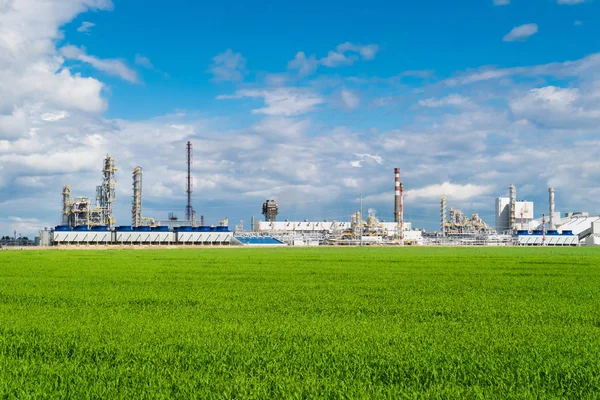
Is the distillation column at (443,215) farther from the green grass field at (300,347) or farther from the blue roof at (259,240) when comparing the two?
the green grass field at (300,347)

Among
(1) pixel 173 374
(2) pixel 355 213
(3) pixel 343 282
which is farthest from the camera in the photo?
(2) pixel 355 213

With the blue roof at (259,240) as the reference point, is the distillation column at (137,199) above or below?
above

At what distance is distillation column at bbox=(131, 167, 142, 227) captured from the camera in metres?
117

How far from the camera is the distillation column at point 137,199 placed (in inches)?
4624

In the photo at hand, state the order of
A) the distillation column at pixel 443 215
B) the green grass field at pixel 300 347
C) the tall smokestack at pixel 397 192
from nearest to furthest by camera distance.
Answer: the green grass field at pixel 300 347, the tall smokestack at pixel 397 192, the distillation column at pixel 443 215

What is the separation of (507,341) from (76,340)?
5.39 meters

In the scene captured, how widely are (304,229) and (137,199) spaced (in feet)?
177

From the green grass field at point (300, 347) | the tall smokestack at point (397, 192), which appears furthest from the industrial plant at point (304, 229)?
the green grass field at point (300, 347)

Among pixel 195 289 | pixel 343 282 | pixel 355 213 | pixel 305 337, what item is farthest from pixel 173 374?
pixel 355 213

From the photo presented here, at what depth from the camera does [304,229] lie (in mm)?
160375

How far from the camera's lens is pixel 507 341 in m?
7.42

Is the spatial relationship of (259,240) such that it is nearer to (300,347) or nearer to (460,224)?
(460,224)

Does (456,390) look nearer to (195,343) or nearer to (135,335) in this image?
(195,343)

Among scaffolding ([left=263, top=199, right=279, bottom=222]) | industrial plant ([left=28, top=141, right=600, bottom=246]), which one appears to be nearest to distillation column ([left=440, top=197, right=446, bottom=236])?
industrial plant ([left=28, top=141, right=600, bottom=246])
